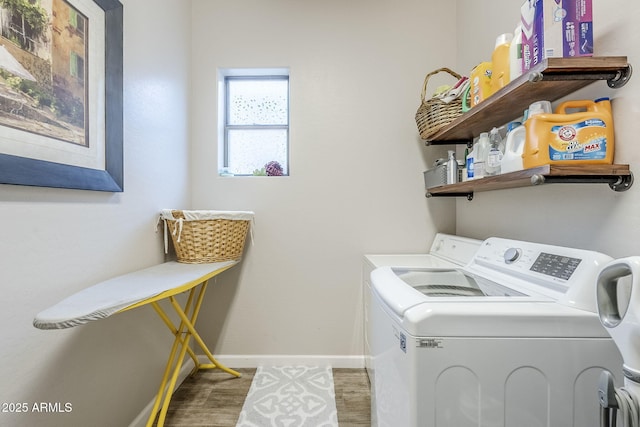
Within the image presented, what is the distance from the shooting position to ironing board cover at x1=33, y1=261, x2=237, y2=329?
812 millimetres

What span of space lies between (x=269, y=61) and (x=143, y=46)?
2.72ft

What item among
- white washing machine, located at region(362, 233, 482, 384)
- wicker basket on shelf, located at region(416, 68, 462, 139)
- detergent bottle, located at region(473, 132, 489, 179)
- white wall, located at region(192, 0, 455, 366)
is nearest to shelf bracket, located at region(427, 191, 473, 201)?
white wall, located at region(192, 0, 455, 366)

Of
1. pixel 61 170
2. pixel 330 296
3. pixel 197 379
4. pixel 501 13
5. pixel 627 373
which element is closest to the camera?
pixel 627 373

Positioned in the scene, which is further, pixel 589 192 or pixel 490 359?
pixel 589 192

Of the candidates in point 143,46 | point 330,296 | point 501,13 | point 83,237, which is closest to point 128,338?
point 83,237

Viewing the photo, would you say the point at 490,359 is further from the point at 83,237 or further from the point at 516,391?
the point at 83,237

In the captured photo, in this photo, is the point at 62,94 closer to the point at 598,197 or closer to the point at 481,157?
the point at 481,157

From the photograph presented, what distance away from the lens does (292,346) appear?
7.04ft

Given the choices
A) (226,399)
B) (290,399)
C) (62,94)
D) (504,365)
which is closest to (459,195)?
(504,365)

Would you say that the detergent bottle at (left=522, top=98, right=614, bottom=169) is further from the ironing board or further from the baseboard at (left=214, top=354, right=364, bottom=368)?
the baseboard at (left=214, top=354, right=364, bottom=368)

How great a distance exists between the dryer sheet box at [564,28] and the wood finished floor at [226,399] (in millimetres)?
1765

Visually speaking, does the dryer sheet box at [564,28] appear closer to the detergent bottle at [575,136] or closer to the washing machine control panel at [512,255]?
the detergent bottle at [575,136]

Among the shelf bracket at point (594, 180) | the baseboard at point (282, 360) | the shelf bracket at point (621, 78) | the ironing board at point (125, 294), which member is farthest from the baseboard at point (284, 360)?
the shelf bracket at point (621, 78)

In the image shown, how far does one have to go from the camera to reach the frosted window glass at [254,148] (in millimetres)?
2355
